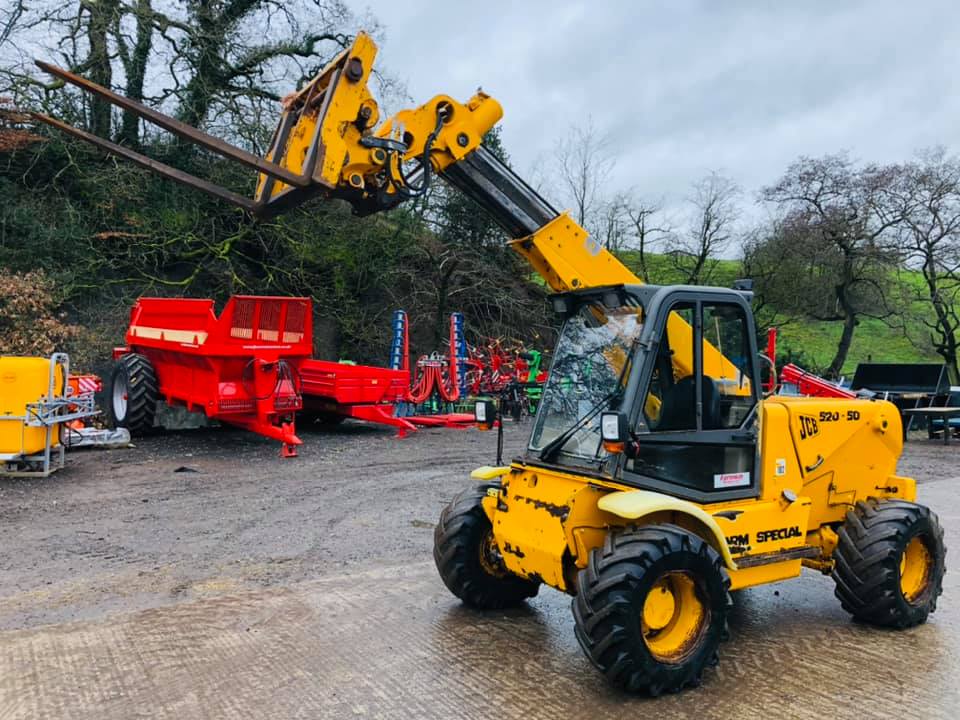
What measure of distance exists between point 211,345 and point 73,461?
226cm

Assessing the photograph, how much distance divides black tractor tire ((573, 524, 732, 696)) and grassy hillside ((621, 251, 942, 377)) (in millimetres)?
21136

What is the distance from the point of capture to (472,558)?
16.4ft

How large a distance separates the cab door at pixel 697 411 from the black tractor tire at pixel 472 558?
1.17 m

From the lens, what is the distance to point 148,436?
483 inches

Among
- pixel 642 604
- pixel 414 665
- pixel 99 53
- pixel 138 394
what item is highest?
pixel 99 53

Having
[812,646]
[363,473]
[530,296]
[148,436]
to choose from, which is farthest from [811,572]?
[530,296]

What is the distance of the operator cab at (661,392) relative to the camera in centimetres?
438

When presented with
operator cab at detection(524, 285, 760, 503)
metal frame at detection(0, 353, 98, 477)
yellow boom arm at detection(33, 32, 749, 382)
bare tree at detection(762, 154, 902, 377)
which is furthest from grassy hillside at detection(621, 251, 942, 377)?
operator cab at detection(524, 285, 760, 503)

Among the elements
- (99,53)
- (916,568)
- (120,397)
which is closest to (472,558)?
(916,568)

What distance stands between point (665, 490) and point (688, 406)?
516 millimetres

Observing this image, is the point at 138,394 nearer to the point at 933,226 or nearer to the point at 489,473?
the point at 489,473

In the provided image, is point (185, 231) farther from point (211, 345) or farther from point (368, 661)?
point (368, 661)

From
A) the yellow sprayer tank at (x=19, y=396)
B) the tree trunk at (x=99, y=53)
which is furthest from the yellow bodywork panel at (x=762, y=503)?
the tree trunk at (x=99, y=53)

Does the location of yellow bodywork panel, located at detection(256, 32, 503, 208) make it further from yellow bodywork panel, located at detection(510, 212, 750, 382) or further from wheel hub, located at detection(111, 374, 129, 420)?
wheel hub, located at detection(111, 374, 129, 420)
